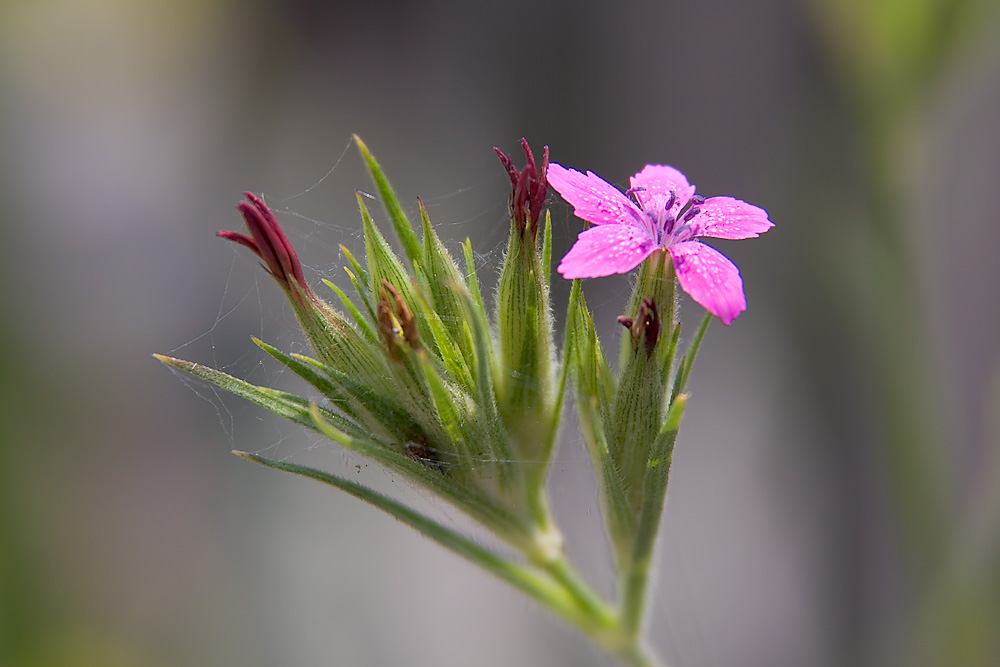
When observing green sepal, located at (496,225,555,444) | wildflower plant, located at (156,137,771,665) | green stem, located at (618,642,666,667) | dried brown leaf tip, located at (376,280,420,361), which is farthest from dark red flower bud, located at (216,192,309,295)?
green stem, located at (618,642,666,667)

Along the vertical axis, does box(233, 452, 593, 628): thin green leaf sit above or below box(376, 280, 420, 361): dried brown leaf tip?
below

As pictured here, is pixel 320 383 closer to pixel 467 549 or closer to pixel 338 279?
pixel 467 549

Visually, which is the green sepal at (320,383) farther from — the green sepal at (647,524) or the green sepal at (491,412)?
the green sepal at (647,524)

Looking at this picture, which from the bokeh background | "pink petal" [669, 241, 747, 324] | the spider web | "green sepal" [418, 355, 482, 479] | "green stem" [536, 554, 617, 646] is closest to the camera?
"pink petal" [669, 241, 747, 324]

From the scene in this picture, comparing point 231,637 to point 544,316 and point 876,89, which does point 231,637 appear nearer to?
point 544,316

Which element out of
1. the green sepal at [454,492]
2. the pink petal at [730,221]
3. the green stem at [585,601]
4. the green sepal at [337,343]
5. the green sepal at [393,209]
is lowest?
the green stem at [585,601]

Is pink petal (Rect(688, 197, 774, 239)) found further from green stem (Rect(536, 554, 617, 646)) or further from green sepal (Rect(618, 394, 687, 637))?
green stem (Rect(536, 554, 617, 646))

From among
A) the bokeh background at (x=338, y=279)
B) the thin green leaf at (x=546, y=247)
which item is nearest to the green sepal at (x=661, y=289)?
the thin green leaf at (x=546, y=247)
